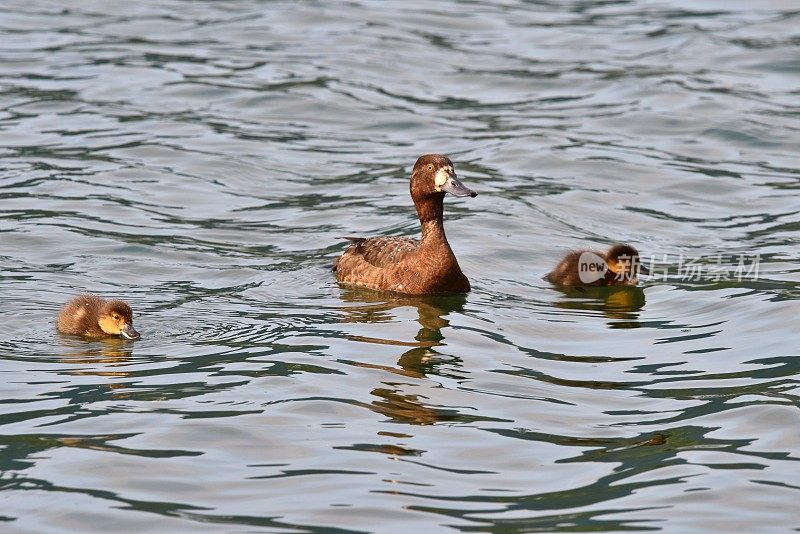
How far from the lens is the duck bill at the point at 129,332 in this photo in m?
10.5

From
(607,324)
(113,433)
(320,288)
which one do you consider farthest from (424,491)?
(320,288)

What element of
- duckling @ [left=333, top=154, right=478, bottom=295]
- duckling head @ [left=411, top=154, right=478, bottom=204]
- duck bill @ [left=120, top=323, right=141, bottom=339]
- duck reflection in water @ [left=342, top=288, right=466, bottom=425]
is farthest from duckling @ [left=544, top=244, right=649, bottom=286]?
duck bill @ [left=120, top=323, right=141, bottom=339]

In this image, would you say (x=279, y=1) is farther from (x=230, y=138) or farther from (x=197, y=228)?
(x=197, y=228)

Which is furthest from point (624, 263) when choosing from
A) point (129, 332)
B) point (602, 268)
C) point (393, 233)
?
point (129, 332)

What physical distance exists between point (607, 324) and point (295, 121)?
8.80m

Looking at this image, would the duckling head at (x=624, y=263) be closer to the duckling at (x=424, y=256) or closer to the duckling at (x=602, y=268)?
the duckling at (x=602, y=268)

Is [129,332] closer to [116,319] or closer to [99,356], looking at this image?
[116,319]

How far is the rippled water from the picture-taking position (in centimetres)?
798

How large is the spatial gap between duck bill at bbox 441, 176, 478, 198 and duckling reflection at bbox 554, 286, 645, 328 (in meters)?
1.17

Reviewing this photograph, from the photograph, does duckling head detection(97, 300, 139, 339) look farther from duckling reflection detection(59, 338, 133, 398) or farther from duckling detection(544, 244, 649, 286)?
duckling detection(544, 244, 649, 286)

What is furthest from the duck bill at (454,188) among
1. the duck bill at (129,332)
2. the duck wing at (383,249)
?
the duck bill at (129,332)

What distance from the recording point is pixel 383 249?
41.7 feet

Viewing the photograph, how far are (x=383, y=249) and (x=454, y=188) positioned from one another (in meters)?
0.93

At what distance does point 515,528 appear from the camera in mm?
7379
